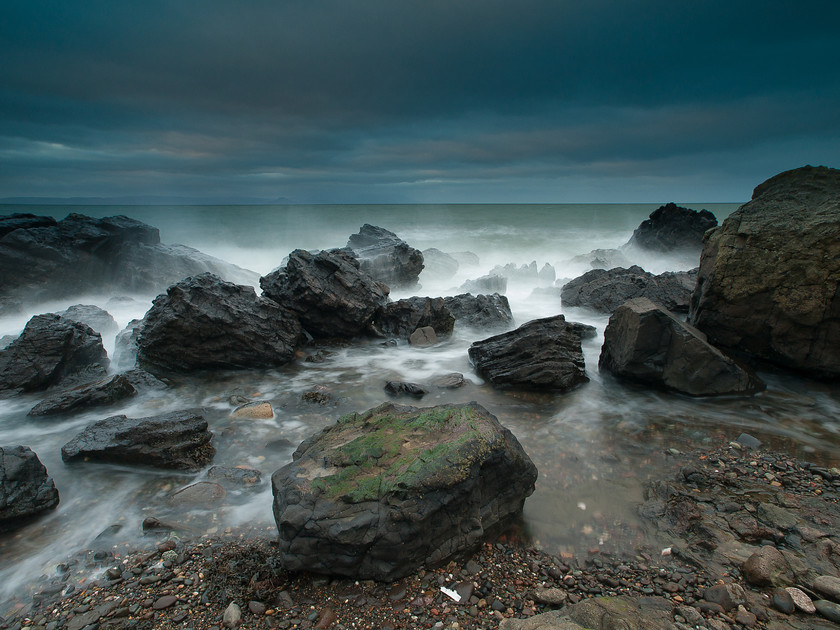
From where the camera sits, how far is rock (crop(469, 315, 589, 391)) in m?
7.43

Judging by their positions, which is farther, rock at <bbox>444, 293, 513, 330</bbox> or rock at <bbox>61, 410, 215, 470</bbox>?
→ rock at <bbox>444, 293, 513, 330</bbox>

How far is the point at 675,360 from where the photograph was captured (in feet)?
22.9

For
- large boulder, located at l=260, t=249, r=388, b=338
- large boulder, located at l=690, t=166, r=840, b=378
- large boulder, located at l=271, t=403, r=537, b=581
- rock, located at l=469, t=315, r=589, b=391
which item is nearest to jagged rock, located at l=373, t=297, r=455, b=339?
large boulder, located at l=260, t=249, r=388, b=338

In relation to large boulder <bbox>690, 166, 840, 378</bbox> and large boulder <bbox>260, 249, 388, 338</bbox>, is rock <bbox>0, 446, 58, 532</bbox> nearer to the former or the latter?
large boulder <bbox>260, 249, 388, 338</bbox>

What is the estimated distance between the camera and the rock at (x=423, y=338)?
10422mm

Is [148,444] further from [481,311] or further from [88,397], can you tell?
[481,311]

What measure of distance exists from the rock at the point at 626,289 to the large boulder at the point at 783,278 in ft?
9.76

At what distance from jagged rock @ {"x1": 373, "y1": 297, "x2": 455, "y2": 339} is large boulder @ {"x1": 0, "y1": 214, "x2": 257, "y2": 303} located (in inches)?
342

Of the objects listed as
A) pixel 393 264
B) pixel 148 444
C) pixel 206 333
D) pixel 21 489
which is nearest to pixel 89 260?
pixel 206 333

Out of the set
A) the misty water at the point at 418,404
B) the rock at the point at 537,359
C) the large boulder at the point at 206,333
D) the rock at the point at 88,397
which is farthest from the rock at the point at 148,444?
the rock at the point at 537,359

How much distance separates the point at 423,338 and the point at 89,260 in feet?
40.2

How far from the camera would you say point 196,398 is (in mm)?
7496

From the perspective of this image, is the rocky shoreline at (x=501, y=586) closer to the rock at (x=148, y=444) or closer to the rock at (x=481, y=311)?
the rock at (x=148, y=444)

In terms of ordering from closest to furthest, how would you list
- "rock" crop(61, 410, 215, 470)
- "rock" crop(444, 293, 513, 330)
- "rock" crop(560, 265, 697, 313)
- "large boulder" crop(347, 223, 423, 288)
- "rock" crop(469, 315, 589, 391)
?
"rock" crop(61, 410, 215, 470)
"rock" crop(469, 315, 589, 391)
"rock" crop(560, 265, 697, 313)
"rock" crop(444, 293, 513, 330)
"large boulder" crop(347, 223, 423, 288)
